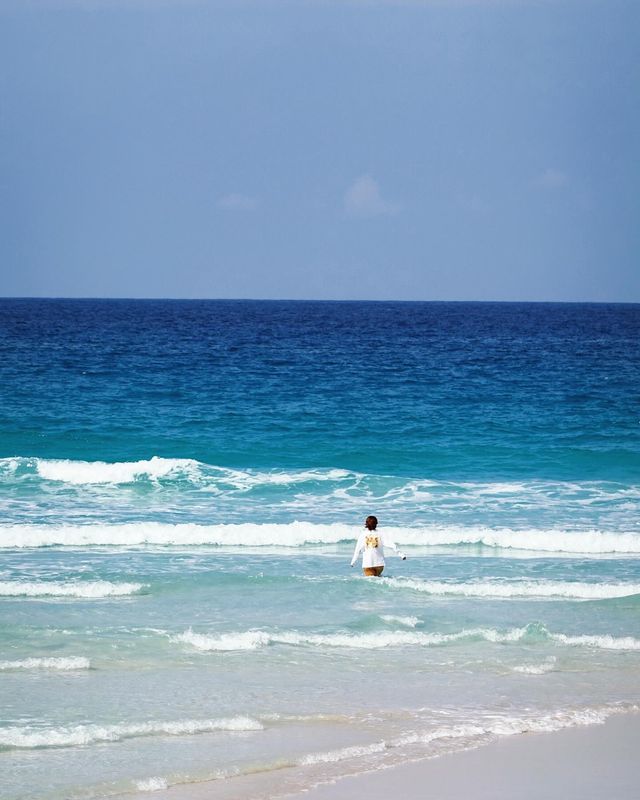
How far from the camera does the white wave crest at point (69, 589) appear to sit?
14992mm

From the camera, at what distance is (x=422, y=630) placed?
13.5 m

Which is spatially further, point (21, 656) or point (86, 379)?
point (86, 379)

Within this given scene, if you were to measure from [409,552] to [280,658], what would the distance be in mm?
6743

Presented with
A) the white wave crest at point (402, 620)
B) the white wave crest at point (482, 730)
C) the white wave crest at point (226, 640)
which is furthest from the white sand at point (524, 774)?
the white wave crest at point (226, 640)

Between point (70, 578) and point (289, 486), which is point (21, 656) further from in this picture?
point (289, 486)

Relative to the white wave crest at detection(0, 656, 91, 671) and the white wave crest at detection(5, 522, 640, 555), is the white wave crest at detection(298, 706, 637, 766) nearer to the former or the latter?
the white wave crest at detection(0, 656, 91, 671)

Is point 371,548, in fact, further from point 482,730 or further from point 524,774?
point 524,774

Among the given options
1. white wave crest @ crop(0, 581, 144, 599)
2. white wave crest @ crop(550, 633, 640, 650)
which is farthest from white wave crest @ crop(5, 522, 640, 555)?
white wave crest @ crop(550, 633, 640, 650)

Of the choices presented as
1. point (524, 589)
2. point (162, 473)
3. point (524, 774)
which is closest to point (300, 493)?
point (162, 473)

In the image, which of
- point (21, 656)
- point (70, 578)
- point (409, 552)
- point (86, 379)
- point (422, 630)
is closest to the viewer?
point (21, 656)

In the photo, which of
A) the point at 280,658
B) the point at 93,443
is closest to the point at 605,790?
the point at 280,658

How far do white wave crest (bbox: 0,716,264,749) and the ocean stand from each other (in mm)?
32

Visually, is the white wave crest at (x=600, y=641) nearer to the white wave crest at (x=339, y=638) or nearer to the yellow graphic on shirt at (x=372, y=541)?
the white wave crest at (x=339, y=638)

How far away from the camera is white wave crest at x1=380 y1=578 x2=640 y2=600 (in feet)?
51.0
